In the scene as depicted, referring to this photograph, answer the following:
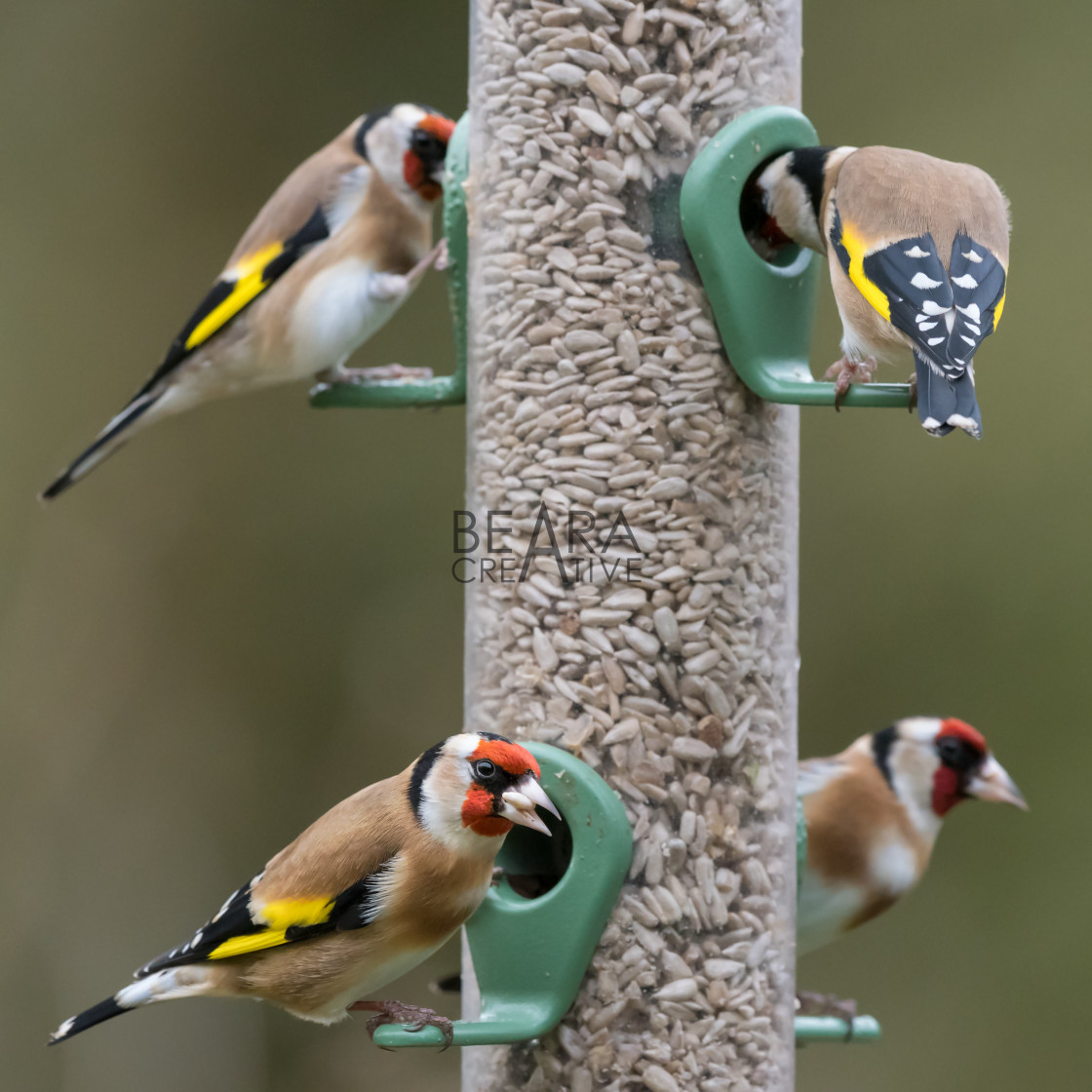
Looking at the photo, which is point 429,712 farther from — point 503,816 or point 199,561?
point 503,816

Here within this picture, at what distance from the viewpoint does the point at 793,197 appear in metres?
3.37

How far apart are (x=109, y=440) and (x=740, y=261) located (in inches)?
88.5

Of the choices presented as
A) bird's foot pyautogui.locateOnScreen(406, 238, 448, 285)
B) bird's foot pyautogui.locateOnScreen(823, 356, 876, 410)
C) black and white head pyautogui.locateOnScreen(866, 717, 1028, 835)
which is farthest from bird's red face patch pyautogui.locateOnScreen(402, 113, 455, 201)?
black and white head pyautogui.locateOnScreen(866, 717, 1028, 835)

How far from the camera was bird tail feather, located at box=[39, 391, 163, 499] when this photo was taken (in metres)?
4.71

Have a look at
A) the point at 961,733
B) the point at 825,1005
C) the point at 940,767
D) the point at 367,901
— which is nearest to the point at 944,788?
the point at 940,767

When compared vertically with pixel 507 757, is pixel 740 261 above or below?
above

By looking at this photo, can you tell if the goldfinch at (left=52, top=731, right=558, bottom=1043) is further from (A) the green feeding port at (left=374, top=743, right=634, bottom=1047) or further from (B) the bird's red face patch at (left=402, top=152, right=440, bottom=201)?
(B) the bird's red face patch at (left=402, top=152, right=440, bottom=201)

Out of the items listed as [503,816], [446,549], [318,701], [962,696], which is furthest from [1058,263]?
[503,816]

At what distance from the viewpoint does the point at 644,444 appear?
331cm

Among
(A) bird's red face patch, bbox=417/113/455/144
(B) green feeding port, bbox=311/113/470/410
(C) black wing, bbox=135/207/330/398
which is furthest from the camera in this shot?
(C) black wing, bbox=135/207/330/398

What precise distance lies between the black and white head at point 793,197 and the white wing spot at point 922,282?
0.30 metres

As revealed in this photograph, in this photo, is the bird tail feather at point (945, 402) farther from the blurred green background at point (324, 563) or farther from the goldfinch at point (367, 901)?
the blurred green background at point (324, 563)

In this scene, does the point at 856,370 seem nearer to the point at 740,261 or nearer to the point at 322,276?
the point at 740,261

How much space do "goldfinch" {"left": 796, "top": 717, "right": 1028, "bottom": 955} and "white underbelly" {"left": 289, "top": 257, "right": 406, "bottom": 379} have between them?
69.6 inches
